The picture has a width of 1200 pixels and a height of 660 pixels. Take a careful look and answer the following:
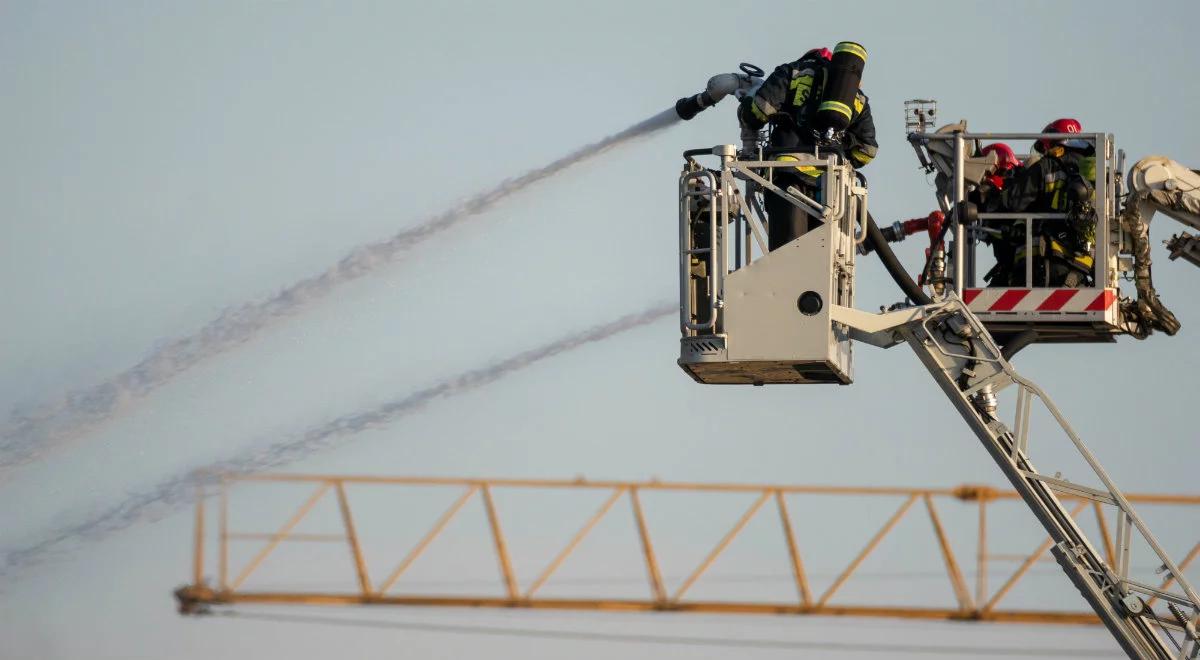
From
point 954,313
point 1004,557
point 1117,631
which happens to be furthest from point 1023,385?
point 1004,557

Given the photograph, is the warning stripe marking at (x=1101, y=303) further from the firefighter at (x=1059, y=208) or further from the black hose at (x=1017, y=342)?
the black hose at (x=1017, y=342)

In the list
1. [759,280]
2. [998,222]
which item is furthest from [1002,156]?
[759,280]

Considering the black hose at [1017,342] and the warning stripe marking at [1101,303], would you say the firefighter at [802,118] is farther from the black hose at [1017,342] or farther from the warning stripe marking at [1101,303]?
the warning stripe marking at [1101,303]

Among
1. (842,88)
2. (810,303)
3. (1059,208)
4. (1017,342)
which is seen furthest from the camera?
(1059,208)

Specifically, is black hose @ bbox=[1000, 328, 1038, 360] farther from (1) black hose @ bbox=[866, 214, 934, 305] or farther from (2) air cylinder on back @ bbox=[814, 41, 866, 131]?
(2) air cylinder on back @ bbox=[814, 41, 866, 131]

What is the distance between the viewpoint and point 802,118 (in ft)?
71.2

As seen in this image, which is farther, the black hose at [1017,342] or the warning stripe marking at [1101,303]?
the black hose at [1017,342]

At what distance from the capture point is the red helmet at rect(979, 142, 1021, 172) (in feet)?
75.3

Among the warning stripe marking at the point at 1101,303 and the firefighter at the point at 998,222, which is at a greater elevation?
the firefighter at the point at 998,222

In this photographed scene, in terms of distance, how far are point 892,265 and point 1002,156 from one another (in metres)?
1.94

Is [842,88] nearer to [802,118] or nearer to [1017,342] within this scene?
[802,118]

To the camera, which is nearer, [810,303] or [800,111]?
[810,303]

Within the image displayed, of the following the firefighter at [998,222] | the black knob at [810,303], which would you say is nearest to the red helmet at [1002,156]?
the firefighter at [998,222]

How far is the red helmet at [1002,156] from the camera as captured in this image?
75.3 feet
